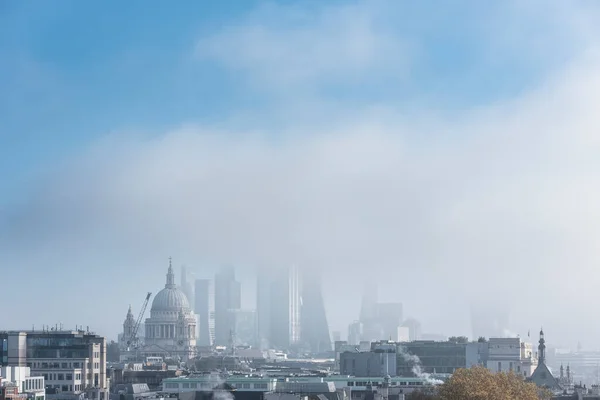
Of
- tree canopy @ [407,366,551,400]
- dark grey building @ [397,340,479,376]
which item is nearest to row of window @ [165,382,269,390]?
tree canopy @ [407,366,551,400]

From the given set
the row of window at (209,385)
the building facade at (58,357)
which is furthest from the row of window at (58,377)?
the row of window at (209,385)

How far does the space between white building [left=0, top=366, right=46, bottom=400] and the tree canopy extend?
3333 cm

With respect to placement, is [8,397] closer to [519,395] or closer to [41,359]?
[519,395]

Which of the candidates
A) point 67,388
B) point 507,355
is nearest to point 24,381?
point 67,388

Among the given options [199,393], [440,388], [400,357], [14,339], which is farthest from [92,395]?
[400,357]

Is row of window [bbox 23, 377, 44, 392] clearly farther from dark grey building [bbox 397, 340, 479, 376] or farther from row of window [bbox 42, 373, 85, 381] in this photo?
dark grey building [bbox 397, 340, 479, 376]

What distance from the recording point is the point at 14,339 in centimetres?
14488

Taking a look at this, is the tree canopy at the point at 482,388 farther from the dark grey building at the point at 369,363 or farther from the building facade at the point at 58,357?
the dark grey building at the point at 369,363

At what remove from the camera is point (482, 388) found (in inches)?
3755

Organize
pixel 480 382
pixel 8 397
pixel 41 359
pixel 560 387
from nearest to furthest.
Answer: pixel 8 397 < pixel 480 382 < pixel 41 359 < pixel 560 387

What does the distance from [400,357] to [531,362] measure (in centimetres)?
1787

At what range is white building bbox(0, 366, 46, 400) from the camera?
114m

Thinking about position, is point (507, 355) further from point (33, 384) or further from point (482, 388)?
point (482, 388)

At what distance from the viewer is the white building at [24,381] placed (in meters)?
114
